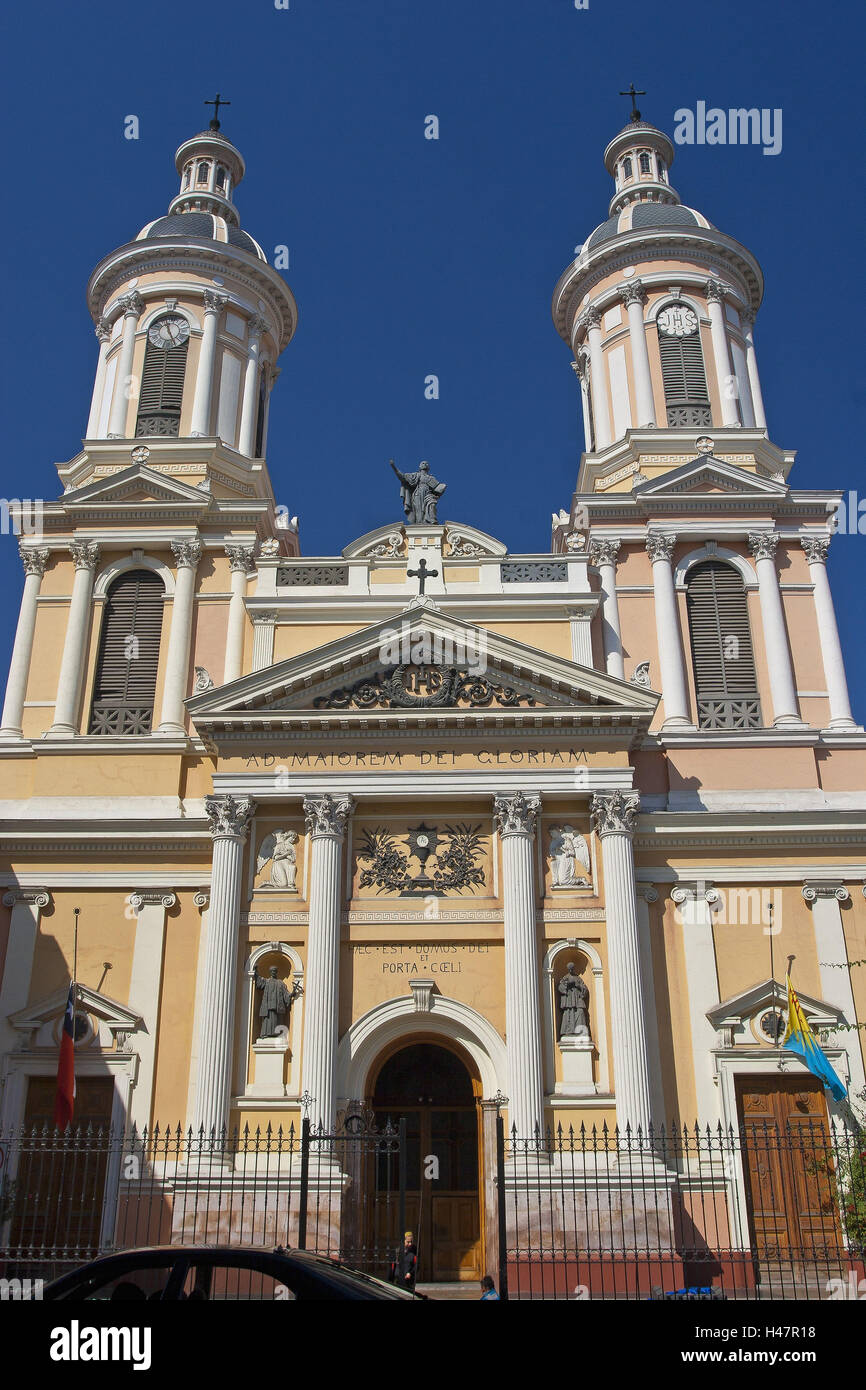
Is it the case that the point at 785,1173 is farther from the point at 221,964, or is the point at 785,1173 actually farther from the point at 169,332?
the point at 169,332

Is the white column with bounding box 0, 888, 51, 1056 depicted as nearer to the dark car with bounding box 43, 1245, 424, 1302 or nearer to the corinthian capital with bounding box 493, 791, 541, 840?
the corinthian capital with bounding box 493, 791, 541, 840

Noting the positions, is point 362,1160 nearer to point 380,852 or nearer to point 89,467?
point 380,852

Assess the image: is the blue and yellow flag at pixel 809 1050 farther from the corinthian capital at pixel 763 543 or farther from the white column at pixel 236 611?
the white column at pixel 236 611

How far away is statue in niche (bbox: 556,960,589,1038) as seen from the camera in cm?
2348

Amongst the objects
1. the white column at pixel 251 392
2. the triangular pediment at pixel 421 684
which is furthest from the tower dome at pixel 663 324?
the triangular pediment at pixel 421 684

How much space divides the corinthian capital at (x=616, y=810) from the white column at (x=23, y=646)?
45.0 ft

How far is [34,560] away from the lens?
30.6 meters

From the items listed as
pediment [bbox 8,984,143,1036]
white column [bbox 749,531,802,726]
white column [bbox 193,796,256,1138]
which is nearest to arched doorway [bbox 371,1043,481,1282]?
white column [bbox 193,796,256,1138]

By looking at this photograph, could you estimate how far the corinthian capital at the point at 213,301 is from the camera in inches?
1342

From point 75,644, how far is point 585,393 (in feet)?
56.5

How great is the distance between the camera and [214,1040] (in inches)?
903

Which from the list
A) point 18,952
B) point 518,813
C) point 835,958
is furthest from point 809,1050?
point 18,952

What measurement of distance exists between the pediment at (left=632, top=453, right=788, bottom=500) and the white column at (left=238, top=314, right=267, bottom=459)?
10.9 m

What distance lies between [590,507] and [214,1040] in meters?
15.7
